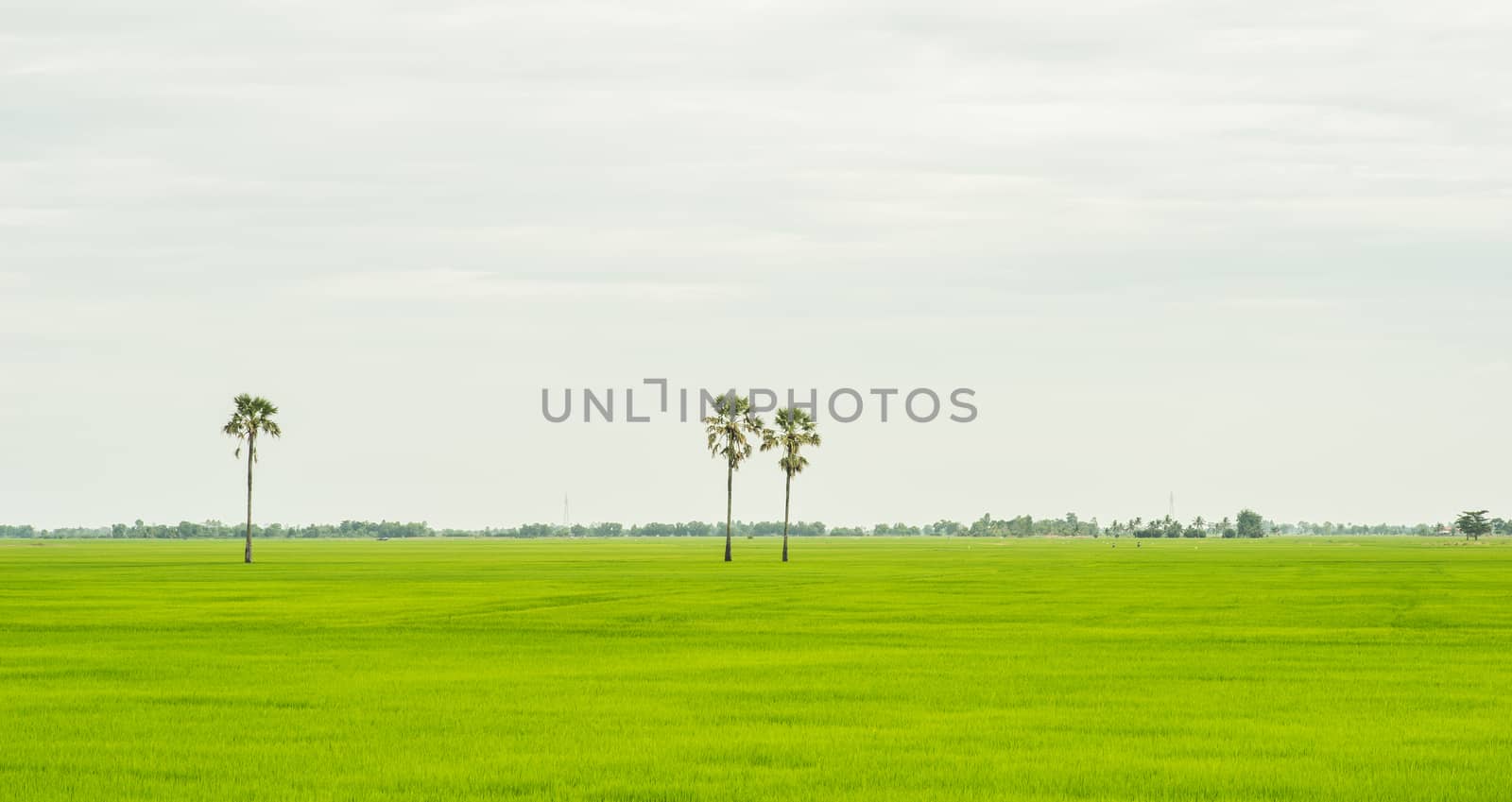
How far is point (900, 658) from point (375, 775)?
16070 mm

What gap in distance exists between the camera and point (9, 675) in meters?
29.5

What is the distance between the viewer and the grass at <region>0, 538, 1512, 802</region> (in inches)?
740

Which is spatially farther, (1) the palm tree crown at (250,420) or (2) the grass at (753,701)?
(1) the palm tree crown at (250,420)

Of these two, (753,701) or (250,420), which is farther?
(250,420)

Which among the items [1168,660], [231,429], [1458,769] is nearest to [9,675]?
[1168,660]

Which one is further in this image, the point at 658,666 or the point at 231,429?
the point at 231,429

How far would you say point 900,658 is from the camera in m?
33.2

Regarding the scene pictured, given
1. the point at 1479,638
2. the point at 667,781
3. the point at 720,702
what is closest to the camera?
the point at 667,781

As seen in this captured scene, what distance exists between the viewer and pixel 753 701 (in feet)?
85.3

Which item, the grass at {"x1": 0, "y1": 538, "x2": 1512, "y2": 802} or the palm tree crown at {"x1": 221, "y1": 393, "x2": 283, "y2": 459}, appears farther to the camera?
the palm tree crown at {"x1": 221, "y1": 393, "x2": 283, "y2": 459}

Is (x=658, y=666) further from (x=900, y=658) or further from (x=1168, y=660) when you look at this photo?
(x=1168, y=660)

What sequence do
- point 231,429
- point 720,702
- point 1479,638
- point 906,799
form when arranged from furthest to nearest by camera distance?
point 231,429, point 1479,638, point 720,702, point 906,799

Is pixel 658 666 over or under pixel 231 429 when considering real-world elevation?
under

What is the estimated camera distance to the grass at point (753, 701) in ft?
61.7
